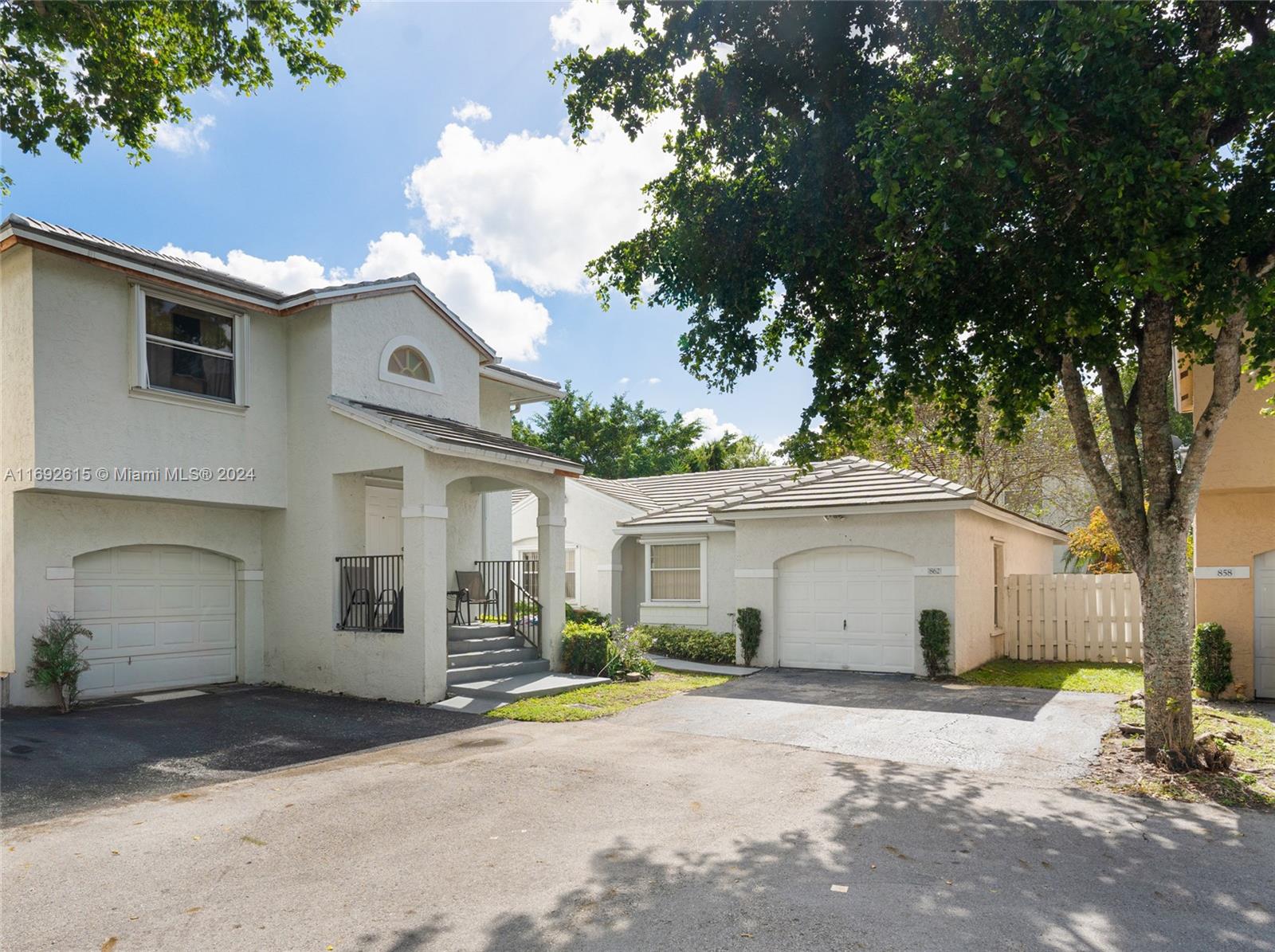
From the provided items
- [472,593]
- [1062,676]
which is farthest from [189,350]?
[1062,676]

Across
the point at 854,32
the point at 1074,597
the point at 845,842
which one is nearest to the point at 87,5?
the point at 854,32

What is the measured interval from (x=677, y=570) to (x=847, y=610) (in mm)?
5110

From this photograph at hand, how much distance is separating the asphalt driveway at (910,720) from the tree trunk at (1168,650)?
840 millimetres

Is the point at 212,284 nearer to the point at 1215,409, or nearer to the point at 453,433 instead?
the point at 453,433

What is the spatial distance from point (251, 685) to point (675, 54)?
11.6m

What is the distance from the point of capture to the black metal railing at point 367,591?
42.1 ft

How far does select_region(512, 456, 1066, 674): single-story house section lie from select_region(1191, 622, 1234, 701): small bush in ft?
12.0

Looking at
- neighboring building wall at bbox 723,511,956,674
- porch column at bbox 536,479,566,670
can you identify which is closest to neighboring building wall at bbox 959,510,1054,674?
neighboring building wall at bbox 723,511,956,674

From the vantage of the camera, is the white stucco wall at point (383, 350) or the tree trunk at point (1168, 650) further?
the white stucco wall at point (383, 350)

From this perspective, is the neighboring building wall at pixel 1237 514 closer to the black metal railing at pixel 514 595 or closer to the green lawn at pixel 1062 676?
the green lawn at pixel 1062 676

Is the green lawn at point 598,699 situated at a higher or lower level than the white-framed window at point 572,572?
lower

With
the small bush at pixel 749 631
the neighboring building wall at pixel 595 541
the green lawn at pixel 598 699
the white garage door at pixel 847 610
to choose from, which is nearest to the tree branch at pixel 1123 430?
the white garage door at pixel 847 610

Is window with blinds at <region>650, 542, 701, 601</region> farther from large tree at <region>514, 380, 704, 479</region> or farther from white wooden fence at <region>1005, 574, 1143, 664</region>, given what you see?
large tree at <region>514, 380, 704, 479</region>

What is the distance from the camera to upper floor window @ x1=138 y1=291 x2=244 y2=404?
11.8 meters
